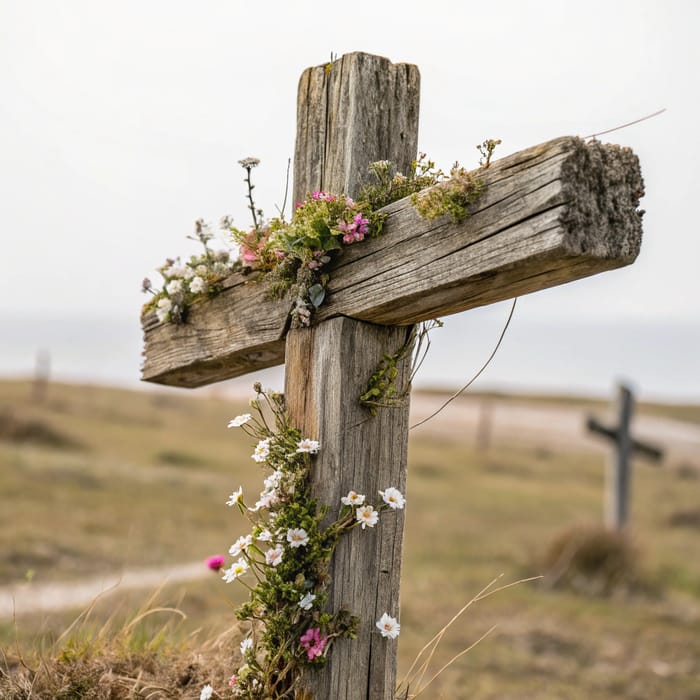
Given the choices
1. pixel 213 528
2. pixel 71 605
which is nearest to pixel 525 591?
pixel 213 528

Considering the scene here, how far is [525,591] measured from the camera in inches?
407

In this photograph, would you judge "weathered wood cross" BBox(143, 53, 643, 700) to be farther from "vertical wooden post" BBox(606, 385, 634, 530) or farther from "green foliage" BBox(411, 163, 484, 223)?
"vertical wooden post" BBox(606, 385, 634, 530)

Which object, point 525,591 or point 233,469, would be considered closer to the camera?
point 525,591

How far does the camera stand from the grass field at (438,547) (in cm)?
725

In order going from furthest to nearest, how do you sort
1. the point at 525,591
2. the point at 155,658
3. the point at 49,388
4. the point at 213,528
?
the point at 49,388 → the point at 213,528 → the point at 525,591 → the point at 155,658

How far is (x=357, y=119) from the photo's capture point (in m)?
2.77

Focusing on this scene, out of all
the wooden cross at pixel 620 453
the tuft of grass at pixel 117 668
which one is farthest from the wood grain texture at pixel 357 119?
the wooden cross at pixel 620 453

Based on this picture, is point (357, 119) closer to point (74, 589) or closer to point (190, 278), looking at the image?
point (190, 278)

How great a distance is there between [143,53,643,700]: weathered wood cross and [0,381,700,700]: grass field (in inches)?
24.6

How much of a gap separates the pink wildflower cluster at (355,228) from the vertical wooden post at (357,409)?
217 mm

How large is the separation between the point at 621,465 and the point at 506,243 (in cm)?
976

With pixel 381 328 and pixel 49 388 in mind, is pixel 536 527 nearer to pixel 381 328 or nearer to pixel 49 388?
pixel 381 328

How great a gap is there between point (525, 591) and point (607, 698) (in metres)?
3.55

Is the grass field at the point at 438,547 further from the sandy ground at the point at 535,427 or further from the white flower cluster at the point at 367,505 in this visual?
the sandy ground at the point at 535,427
